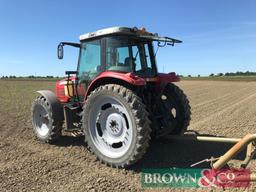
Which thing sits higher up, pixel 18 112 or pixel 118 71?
pixel 118 71

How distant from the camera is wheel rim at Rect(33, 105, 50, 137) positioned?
7895mm

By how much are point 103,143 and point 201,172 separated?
5.89 feet

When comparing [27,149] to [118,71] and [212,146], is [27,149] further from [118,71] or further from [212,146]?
[212,146]

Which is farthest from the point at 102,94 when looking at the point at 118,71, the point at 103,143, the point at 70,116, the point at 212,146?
the point at 212,146

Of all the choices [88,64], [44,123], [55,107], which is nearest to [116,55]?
[88,64]

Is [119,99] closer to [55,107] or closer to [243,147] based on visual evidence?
[243,147]

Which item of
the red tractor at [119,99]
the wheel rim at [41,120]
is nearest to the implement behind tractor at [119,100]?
the red tractor at [119,99]

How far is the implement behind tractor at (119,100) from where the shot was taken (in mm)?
5566

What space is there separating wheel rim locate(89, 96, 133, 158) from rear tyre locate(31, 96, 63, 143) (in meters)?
1.45

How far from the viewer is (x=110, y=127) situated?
20.0 ft

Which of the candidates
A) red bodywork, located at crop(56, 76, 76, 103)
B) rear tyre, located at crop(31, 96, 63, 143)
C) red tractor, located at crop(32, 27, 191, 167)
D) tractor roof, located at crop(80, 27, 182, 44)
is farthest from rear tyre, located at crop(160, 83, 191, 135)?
rear tyre, located at crop(31, 96, 63, 143)

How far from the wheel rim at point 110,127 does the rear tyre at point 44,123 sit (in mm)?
1452

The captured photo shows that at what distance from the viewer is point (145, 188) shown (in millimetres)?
5051

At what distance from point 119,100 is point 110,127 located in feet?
2.21
